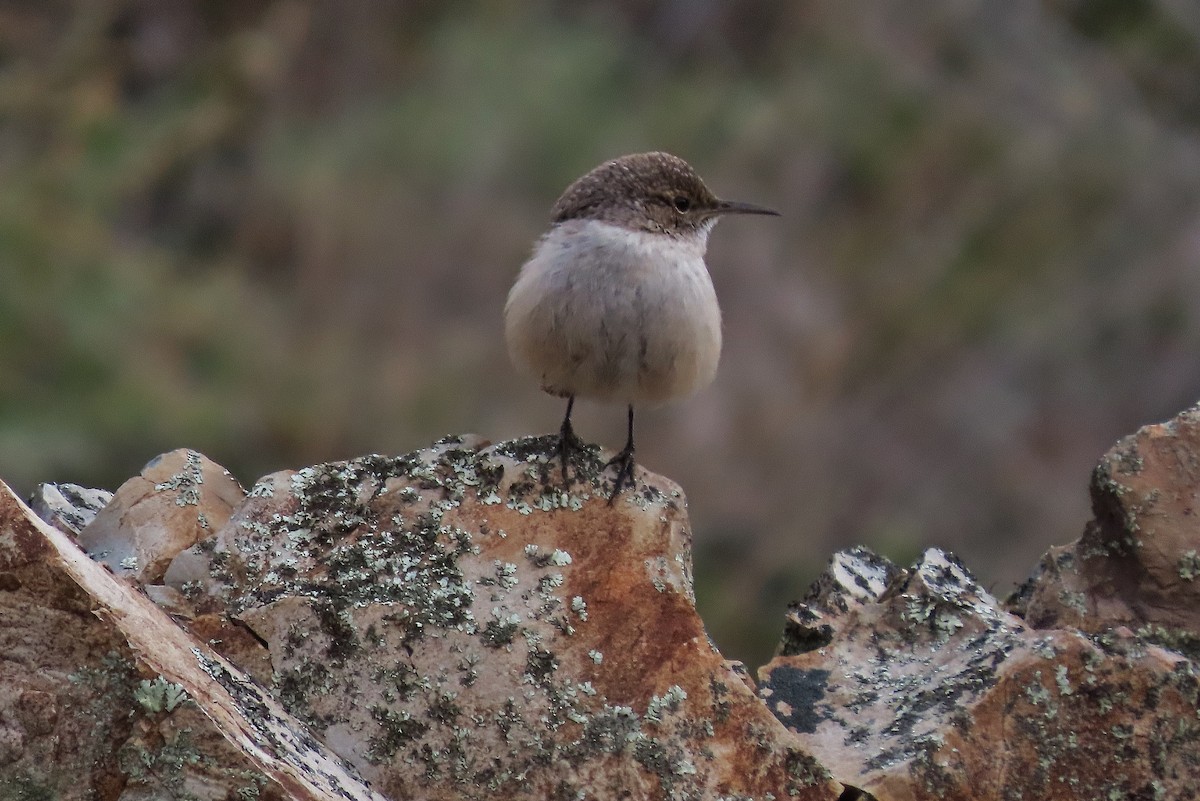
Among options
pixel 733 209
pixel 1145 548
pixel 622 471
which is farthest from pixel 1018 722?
pixel 733 209

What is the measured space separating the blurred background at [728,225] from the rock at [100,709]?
5560 millimetres

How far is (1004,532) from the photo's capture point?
11523 mm

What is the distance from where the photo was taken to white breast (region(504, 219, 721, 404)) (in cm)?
454

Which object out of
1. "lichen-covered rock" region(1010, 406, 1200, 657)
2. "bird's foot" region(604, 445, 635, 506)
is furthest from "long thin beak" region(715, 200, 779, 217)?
"lichen-covered rock" region(1010, 406, 1200, 657)

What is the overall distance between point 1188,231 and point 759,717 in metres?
11.4

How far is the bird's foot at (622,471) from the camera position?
3.81 meters

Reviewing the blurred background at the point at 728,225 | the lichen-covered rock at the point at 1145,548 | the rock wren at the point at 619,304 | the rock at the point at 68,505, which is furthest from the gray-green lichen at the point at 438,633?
the blurred background at the point at 728,225

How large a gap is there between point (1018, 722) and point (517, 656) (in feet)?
4.02

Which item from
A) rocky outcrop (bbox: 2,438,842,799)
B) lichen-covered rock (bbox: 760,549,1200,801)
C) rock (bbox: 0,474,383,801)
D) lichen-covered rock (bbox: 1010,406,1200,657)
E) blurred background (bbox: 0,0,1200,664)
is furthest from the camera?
blurred background (bbox: 0,0,1200,664)

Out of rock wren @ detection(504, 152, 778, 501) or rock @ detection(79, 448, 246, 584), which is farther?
rock wren @ detection(504, 152, 778, 501)

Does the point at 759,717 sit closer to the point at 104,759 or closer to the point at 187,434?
the point at 104,759

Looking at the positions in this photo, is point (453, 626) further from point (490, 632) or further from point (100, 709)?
point (100, 709)

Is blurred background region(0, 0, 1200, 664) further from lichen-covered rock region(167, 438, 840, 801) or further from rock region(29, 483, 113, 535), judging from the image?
lichen-covered rock region(167, 438, 840, 801)

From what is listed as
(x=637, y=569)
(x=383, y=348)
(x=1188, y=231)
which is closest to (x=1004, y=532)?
(x=1188, y=231)
